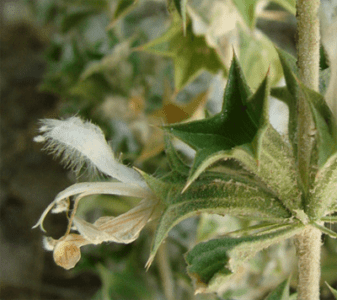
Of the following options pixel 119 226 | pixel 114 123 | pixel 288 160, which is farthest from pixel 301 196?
pixel 114 123

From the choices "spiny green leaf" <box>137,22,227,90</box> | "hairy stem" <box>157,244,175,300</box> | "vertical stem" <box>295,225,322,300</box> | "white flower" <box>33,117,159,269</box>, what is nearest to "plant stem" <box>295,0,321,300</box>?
"vertical stem" <box>295,225,322,300</box>

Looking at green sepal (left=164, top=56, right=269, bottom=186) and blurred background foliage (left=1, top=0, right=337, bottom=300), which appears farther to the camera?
blurred background foliage (left=1, top=0, right=337, bottom=300)

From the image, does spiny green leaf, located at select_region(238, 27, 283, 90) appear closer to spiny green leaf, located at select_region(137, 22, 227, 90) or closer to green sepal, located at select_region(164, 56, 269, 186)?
spiny green leaf, located at select_region(137, 22, 227, 90)

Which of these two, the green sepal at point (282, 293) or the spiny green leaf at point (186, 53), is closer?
the green sepal at point (282, 293)

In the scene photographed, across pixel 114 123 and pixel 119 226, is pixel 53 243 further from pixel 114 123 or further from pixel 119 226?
pixel 114 123

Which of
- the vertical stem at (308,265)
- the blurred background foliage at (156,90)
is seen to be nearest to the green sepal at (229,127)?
the vertical stem at (308,265)

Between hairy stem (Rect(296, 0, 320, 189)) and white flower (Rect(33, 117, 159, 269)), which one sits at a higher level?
hairy stem (Rect(296, 0, 320, 189))

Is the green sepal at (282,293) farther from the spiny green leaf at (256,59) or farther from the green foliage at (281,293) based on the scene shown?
the spiny green leaf at (256,59)
